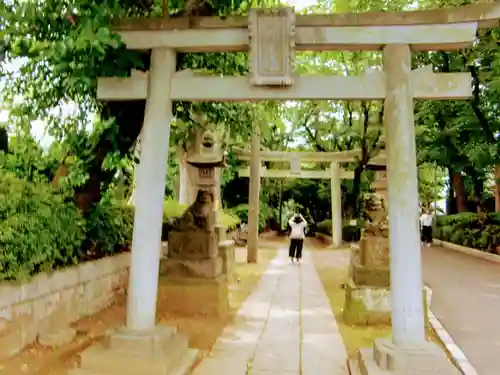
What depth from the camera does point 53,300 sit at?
6.49 meters

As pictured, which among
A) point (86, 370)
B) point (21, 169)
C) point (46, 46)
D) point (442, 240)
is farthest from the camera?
point (442, 240)

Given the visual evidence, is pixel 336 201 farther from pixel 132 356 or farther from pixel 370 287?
pixel 132 356

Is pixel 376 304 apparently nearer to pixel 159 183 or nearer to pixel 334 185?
pixel 159 183

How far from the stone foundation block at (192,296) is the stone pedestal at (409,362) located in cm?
376

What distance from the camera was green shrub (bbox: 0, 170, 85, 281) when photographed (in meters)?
5.34

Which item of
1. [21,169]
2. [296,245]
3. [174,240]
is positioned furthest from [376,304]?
[296,245]

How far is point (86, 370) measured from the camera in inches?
201

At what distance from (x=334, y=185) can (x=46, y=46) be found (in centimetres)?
1889

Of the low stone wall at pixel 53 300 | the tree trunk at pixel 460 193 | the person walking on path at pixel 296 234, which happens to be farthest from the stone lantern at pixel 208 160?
the tree trunk at pixel 460 193

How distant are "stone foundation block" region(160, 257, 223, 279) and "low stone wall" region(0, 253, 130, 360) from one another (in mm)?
944

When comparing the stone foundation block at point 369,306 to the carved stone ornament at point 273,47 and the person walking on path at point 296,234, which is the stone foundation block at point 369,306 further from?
the person walking on path at point 296,234

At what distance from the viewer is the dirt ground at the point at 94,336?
5434mm

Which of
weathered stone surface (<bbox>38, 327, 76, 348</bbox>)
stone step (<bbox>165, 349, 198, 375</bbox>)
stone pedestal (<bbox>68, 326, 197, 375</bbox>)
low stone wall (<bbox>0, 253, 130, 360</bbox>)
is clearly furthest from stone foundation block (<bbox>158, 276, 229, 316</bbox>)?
stone pedestal (<bbox>68, 326, 197, 375</bbox>)

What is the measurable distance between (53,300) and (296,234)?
443 inches
